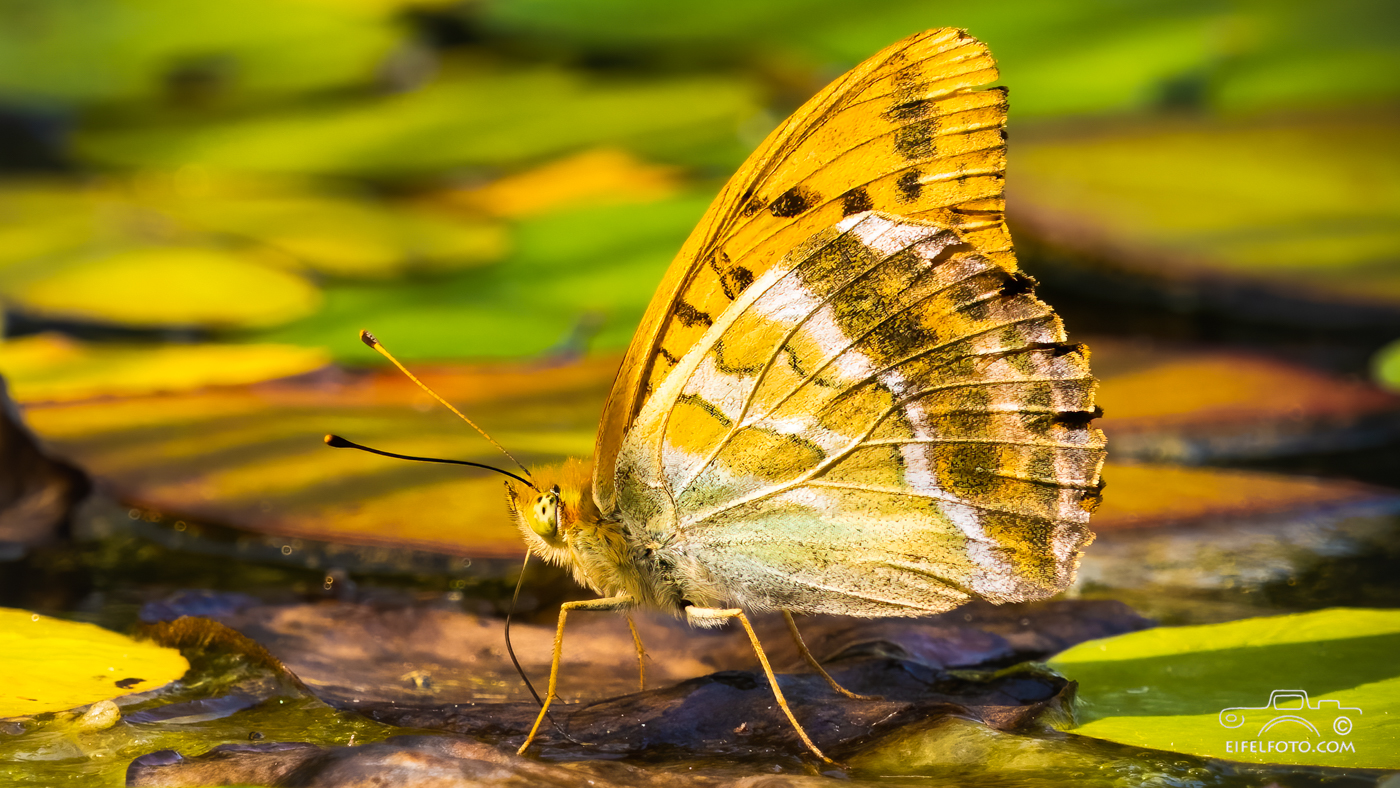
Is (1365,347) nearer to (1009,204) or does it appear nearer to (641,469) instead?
(1009,204)

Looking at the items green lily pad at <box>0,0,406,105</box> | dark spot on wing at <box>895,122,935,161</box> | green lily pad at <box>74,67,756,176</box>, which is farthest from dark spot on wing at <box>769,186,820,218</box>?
green lily pad at <box>0,0,406,105</box>

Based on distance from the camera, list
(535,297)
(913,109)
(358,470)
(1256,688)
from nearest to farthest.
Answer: (1256,688) < (913,109) < (358,470) < (535,297)

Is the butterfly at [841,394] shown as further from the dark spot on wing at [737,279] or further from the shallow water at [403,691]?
the shallow water at [403,691]

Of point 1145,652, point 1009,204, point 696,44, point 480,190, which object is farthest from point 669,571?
point 696,44

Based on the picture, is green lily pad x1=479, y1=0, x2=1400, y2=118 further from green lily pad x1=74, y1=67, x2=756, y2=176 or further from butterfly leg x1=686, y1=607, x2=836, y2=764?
butterfly leg x1=686, y1=607, x2=836, y2=764

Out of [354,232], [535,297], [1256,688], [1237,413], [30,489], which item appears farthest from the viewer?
[354,232]

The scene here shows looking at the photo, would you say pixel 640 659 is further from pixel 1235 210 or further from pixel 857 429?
pixel 1235 210

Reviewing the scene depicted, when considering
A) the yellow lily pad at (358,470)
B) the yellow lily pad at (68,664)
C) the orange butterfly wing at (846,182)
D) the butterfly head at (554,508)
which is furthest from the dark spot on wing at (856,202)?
the yellow lily pad at (68,664)

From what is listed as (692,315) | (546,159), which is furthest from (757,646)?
(546,159)
